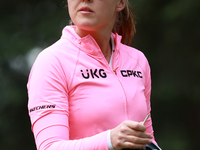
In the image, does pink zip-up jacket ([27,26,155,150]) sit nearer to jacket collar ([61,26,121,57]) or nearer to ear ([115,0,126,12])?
jacket collar ([61,26,121,57])

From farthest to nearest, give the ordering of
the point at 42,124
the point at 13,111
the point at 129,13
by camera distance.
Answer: the point at 13,111
the point at 129,13
the point at 42,124

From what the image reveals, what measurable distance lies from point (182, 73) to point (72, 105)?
2146mm

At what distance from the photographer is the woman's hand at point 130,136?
1027 millimetres

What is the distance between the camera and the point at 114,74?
1340 millimetres

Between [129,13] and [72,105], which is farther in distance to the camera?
[129,13]

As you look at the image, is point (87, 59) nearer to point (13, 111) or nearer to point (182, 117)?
point (13, 111)

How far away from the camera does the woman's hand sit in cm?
103

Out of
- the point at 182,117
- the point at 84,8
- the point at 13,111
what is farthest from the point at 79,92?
the point at 182,117

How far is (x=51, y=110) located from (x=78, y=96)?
4.8 inches

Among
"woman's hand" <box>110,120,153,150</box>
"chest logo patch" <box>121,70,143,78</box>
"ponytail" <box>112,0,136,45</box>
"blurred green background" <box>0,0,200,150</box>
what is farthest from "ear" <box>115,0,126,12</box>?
"blurred green background" <box>0,0,200,150</box>

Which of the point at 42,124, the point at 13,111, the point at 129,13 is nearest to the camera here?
the point at 42,124

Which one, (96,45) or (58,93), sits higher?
(96,45)

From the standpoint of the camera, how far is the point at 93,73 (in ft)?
4.22

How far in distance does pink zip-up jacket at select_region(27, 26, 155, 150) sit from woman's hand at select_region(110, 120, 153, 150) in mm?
57
